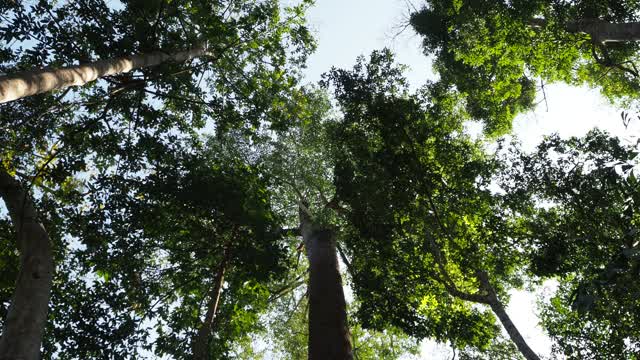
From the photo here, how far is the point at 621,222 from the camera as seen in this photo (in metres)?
7.20

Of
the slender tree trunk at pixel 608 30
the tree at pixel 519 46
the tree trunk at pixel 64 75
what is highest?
the tree at pixel 519 46

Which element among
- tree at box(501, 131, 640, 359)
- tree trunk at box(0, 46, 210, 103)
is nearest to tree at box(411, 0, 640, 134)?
tree at box(501, 131, 640, 359)

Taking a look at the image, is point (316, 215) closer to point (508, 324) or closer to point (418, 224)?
point (418, 224)

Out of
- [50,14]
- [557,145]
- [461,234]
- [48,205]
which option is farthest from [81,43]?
[557,145]

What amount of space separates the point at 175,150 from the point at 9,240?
387 cm

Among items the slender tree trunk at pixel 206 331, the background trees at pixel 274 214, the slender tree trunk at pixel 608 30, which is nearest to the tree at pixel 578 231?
the background trees at pixel 274 214

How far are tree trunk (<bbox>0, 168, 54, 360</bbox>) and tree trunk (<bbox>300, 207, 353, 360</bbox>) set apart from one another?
12.9ft

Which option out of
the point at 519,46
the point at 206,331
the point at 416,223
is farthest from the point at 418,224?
Result: the point at 519,46

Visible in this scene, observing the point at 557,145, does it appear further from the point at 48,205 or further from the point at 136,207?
the point at 48,205

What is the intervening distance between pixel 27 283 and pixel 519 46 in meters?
12.7

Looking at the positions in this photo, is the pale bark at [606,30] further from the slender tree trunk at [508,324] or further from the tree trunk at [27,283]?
the tree trunk at [27,283]

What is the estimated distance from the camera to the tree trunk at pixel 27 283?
15.4ft

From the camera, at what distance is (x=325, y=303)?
7.68 meters

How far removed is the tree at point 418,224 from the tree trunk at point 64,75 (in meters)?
4.87
